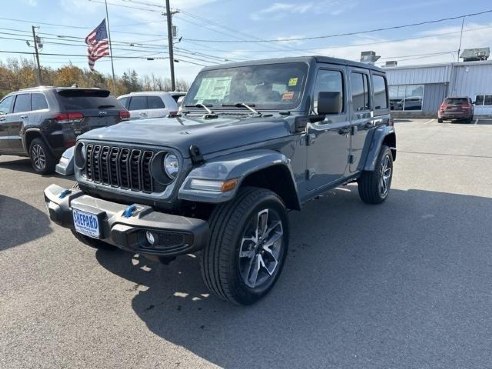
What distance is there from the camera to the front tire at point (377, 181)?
5430 mm

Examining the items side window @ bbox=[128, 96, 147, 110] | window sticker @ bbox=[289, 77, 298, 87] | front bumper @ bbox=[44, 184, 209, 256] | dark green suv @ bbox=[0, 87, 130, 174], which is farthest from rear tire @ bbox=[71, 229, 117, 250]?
side window @ bbox=[128, 96, 147, 110]

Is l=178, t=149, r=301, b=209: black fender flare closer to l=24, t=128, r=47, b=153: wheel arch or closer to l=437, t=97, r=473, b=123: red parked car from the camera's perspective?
l=24, t=128, r=47, b=153: wheel arch

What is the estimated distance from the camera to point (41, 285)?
334 centimetres

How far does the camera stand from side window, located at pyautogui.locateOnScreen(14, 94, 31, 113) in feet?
26.6

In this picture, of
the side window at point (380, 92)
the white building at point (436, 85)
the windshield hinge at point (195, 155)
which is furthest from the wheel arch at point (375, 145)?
the white building at point (436, 85)

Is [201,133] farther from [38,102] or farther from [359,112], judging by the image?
[38,102]

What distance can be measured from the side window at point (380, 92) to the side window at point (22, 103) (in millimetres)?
7084

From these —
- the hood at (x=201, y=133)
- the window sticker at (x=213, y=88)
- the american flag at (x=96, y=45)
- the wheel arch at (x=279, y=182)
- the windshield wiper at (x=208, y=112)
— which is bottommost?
the wheel arch at (x=279, y=182)

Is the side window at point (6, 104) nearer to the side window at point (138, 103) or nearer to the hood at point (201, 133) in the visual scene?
the side window at point (138, 103)

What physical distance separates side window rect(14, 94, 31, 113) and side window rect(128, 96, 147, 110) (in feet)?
Result: 11.9

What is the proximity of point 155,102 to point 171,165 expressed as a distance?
9191 millimetres

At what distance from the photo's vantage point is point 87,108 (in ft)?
25.5

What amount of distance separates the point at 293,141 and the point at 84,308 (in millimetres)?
2291

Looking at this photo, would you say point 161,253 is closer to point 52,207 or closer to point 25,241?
point 52,207
